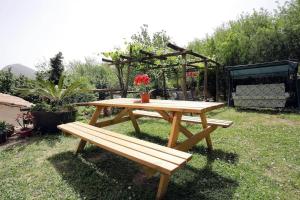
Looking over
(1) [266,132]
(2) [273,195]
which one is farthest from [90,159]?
(1) [266,132]

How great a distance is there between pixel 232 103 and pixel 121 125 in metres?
5.42

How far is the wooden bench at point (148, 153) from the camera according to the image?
209 centimetres

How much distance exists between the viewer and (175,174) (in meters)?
3.08

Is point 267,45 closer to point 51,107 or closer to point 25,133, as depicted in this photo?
point 51,107

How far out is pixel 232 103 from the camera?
9.48m

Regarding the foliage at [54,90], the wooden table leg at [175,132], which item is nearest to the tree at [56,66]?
the foliage at [54,90]

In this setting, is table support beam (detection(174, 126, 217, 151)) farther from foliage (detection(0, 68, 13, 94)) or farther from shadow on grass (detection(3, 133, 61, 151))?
foliage (detection(0, 68, 13, 94))

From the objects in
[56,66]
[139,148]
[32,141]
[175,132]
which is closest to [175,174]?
[175,132]

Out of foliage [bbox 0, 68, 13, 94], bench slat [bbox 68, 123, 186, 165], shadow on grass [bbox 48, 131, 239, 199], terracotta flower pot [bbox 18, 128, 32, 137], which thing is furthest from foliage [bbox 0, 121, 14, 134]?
foliage [bbox 0, 68, 13, 94]

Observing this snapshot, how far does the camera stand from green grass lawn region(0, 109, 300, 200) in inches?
104

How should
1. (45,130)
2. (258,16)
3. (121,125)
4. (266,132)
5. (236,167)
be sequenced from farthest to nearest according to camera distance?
(258,16) → (121,125) → (45,130) → (266,132) → (236,167)

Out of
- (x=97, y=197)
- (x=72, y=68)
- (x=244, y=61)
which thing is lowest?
(x=97, y=197)

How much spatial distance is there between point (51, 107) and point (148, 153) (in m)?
4.66

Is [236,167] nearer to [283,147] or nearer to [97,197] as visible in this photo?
[283,147]
